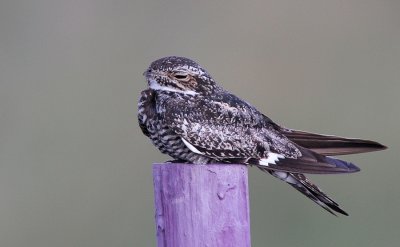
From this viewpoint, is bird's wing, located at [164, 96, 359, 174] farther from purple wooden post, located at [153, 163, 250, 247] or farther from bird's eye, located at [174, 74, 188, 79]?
purple wooden post, located at [153, 163, 250, 247]

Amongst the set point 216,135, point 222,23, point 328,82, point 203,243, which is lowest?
point 203,243

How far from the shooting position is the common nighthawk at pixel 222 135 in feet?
15.4

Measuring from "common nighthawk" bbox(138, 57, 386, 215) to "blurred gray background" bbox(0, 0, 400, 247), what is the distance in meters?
1.87

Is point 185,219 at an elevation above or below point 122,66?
below

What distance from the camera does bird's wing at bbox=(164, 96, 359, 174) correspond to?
4676mm

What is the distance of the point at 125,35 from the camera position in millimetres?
9430

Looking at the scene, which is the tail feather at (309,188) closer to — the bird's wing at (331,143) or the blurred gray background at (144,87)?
the bird's wing at (331,143)

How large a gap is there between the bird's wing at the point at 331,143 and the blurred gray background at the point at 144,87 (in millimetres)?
1792

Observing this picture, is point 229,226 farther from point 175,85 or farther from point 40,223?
point 40,223

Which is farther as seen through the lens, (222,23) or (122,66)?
(222,23)

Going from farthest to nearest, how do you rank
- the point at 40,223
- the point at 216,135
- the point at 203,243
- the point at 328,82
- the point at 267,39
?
the point at 267,39 → the point at 328,82 → the point at 40,223 → the point at 216,135 → the point at 203,243

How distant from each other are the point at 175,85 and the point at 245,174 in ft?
2.90

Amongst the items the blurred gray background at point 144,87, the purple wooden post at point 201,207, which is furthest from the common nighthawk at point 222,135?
the blurred gray background at point 144,87

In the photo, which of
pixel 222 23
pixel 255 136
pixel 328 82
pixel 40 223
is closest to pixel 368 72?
pixel 328 82
